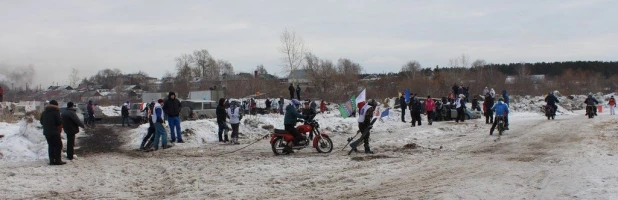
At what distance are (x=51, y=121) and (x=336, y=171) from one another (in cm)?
685

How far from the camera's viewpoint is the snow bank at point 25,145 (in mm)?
13516

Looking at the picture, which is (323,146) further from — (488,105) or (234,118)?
(488,105)

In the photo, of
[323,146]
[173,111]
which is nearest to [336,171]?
[323,146]

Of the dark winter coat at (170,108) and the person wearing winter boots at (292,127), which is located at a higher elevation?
the dark winter coat at (170,108)

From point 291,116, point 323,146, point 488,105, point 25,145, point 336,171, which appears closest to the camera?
point 336,171

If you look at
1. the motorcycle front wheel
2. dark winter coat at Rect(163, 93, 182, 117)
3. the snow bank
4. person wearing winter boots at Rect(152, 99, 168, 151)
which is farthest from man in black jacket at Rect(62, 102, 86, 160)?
the motorcycle front wheel

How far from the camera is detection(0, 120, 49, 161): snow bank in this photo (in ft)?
44.3

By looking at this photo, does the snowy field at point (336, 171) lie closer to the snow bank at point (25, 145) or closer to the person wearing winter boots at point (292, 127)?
the snow bank at point (25, 145)

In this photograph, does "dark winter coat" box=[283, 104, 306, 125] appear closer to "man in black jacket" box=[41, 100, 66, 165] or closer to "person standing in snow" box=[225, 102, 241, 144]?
"person standing in snow" box=[225, 102, 241, 144]

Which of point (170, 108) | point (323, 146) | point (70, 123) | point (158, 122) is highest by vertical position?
point (170, 108)

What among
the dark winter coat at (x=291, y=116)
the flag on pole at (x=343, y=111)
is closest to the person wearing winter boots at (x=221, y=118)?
the dark winter coat at (x=291, y=116)

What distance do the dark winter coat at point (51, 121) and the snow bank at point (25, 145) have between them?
161 centimetres

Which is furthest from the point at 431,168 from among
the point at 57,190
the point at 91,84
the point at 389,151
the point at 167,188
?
the point at 91,84

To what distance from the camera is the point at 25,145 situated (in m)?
14.7
